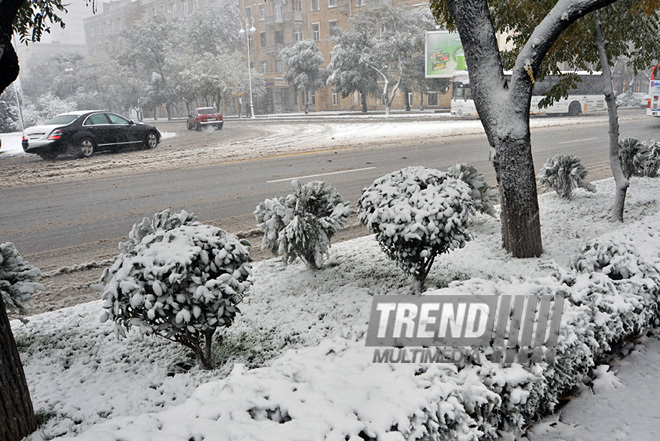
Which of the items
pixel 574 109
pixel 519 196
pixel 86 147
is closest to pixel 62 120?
pixel 86 147

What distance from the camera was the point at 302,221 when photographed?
180 inches

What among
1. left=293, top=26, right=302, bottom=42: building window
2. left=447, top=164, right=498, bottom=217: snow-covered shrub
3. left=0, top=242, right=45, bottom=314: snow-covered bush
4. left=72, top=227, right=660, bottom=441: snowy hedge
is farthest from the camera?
left=293, top=26, right=302, bottom=42: building window

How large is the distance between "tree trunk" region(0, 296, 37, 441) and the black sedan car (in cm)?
1664

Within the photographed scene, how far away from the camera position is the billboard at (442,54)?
40.0 meters

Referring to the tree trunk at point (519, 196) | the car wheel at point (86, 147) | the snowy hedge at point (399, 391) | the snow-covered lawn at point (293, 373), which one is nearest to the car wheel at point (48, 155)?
the car wheel at point (86, 147)

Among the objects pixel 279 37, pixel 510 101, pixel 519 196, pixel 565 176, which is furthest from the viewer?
pixel 279 37

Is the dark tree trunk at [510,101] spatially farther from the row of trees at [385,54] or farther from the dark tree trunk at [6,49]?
the row of trees at [385,54]

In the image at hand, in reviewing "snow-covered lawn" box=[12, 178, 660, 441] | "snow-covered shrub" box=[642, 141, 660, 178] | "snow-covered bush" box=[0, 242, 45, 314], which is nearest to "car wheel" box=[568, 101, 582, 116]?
"snow-covered shrub" box=[642, 141, 660, 178]

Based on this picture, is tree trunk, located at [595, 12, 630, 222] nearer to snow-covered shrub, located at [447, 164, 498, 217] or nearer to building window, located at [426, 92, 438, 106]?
snow-covered shrub, located at [447, 164, 498, 217]

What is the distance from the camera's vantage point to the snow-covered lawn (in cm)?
208

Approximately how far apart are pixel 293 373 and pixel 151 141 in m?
19.4

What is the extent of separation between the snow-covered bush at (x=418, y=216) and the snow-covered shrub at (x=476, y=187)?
1571 mm

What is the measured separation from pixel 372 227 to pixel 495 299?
1.34m

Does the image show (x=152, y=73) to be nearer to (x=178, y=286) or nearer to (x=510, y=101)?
(x=510, y=101)
